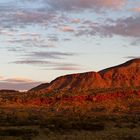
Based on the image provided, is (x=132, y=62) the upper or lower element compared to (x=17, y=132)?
upper

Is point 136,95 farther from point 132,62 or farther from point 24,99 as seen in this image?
point 132,62

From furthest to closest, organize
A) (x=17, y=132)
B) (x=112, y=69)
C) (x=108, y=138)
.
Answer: (x=112, y=69)
(x=17, y=132)
(x=108, y=138)

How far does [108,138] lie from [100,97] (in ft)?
202

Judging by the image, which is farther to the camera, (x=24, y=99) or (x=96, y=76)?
(x=96, y=76)

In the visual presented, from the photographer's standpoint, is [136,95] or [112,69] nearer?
[136,95]

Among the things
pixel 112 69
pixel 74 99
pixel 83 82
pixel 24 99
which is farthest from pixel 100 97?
pixel 112 69

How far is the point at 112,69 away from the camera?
Answer: 483ft

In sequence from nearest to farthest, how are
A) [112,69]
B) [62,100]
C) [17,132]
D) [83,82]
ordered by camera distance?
[17,132] → [62,100] → [83,82] → [112,69]

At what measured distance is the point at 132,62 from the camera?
15150 cm

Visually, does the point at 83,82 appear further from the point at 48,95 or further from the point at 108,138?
the point at 108,138

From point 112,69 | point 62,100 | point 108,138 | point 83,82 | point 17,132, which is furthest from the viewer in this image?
point 112,69

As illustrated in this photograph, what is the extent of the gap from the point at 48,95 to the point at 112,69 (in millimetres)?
57105

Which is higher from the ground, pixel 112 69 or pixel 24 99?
pixel 112 69

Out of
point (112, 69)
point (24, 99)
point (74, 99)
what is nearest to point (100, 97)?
point (74, 99)
